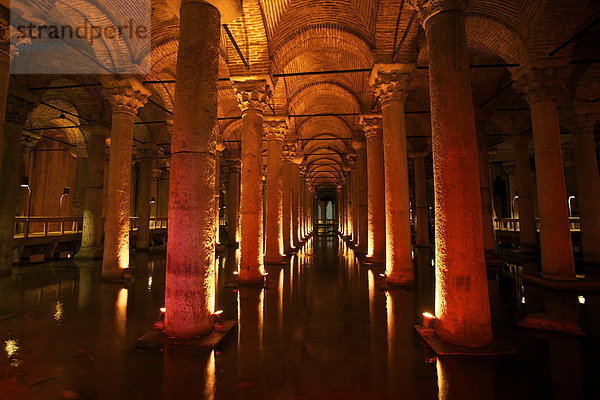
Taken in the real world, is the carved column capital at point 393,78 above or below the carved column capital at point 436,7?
above

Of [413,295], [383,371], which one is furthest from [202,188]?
[413,295]

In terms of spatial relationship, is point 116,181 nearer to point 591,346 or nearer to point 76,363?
point 76,363

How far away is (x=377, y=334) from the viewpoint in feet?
15.3

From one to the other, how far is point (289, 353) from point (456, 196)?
3.09m

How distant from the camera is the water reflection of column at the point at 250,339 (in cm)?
329

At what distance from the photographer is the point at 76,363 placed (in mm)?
3672

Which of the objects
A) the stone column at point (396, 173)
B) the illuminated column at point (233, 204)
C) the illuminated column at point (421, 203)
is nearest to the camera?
the stone column at point (396, 173)

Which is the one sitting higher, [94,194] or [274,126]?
[274,126]

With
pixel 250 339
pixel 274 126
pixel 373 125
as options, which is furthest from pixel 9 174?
pixel 373 125

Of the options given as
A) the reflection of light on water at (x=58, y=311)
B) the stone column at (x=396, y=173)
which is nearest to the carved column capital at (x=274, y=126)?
the stone column at (x=396, y=173)

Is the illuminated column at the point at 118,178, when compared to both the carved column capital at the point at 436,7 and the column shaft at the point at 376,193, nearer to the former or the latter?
the carved column capital at the point at 436,7

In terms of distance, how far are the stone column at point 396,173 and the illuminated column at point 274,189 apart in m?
4.54

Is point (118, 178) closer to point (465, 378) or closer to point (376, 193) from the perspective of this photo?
point (376, 193)

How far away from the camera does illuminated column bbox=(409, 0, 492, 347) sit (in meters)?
4.00
